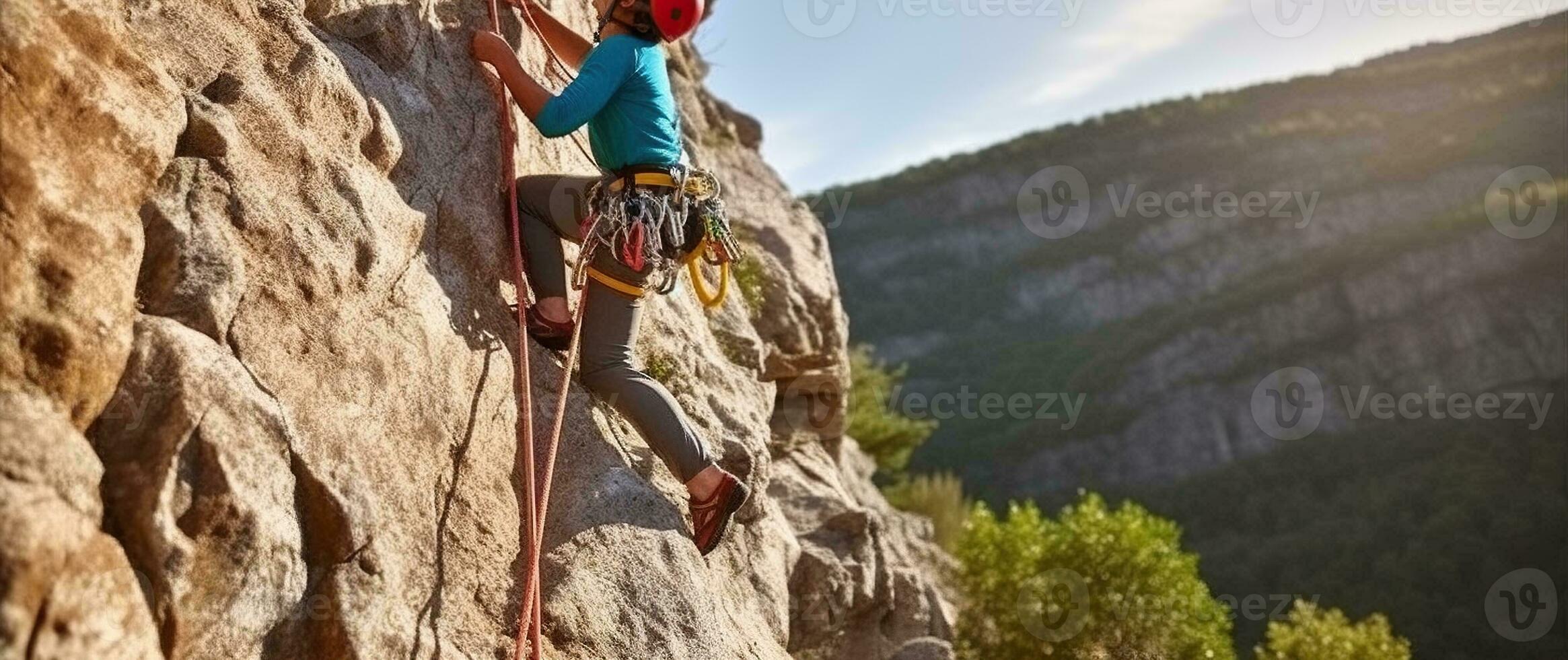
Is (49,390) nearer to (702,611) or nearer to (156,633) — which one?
(156,633)

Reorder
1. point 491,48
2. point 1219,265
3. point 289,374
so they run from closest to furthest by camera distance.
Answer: point 289,374, point 491,48, point 1219,265

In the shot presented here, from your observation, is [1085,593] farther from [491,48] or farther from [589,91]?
[589,91]

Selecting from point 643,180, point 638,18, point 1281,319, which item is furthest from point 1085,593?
point 1281,319

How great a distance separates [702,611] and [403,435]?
158 centimetres

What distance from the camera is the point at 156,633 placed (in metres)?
3.63

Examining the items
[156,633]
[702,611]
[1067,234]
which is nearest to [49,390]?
[156,633]

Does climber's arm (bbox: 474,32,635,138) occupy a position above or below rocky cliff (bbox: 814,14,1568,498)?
below

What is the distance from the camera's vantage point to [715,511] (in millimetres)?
5879

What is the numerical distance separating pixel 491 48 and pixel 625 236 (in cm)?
134

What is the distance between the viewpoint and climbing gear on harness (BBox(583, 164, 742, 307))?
228 inches

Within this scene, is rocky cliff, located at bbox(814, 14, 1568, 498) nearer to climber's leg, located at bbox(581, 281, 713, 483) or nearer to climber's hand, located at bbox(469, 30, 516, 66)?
climber's hand, located at bbox(469, 30, 516, 66)

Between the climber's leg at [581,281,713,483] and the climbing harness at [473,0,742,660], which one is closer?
the climbing harness at [473,0,742,660]

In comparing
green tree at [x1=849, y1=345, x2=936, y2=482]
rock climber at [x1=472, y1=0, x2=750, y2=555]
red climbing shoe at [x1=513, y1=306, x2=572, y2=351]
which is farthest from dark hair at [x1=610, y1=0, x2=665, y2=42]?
green tree at [x1=849, y1=345, x2=936, y2=482]

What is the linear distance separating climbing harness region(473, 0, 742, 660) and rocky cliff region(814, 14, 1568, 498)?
62111 millimetres
